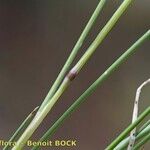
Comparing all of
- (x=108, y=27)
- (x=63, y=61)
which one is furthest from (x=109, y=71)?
(x=63, y=61)

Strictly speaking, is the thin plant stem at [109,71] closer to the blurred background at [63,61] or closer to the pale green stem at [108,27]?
the pale green stem at [108,27]

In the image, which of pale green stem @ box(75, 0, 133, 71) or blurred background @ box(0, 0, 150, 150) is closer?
pale green stem @ box(75, 0, 133, 71)

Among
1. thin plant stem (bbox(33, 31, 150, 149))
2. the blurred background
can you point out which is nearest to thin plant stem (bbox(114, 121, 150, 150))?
thin plant stem (bbox(33, 31, 150, 149))

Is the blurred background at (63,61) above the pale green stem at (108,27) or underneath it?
above

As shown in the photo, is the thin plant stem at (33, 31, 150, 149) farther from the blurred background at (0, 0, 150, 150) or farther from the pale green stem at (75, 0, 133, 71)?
the blurred background at (0, 0, 150, 150)

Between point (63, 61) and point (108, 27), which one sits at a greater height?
point (63, 61)

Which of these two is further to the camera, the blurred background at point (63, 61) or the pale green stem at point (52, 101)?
the blurred background at point (63, 61)

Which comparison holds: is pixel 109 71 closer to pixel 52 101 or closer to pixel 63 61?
pixel 52 101

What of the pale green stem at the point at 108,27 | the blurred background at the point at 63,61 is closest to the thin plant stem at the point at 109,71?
the pale green stem at the point at 108,27

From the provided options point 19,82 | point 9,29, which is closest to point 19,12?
point 9,29
